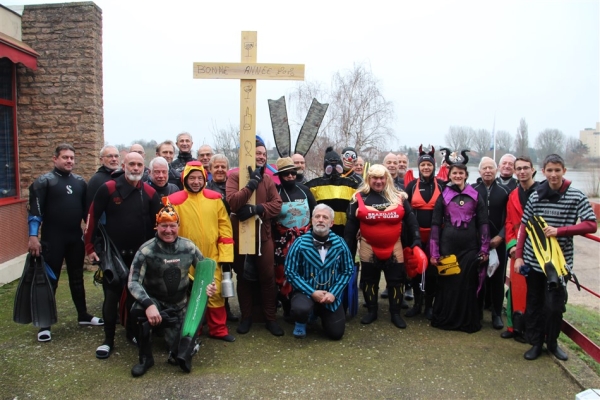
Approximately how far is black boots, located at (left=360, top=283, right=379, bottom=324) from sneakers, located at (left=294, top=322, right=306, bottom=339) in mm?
778

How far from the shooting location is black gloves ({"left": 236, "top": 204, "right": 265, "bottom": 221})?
466cm

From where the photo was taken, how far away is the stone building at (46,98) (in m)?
7.42

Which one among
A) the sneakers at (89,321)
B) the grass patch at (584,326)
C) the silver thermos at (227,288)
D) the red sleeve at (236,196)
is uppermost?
the red sleeve at (236,196)

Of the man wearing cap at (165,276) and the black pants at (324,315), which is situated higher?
the man wearing cap at (165,276)

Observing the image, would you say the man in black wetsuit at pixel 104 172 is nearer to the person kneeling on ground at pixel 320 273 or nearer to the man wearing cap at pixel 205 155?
the man wearing cap at pixel 205 155

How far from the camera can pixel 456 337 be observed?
486cm

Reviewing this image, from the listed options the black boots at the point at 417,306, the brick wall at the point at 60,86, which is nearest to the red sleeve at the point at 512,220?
the black boots at the point at 417,306

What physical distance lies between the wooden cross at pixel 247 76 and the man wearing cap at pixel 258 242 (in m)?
0.12

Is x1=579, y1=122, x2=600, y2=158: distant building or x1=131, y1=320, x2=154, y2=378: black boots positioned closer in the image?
x1=131, y1=320, x2=154, y2=378: black boots

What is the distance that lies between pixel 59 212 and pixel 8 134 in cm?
369

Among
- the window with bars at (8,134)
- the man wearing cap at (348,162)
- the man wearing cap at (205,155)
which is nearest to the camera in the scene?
the man wearing cap at (348,162)

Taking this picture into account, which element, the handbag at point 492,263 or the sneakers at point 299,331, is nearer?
the sneakers at point 299,331

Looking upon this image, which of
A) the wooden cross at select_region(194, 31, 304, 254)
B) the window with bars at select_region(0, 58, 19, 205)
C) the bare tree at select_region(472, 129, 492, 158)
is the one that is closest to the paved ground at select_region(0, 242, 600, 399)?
the wooden cross at select_region(194, 31, 304, 254)

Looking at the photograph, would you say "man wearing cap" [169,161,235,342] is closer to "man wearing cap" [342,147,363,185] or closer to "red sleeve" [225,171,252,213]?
"red sleeve" [225,171,252,213]
